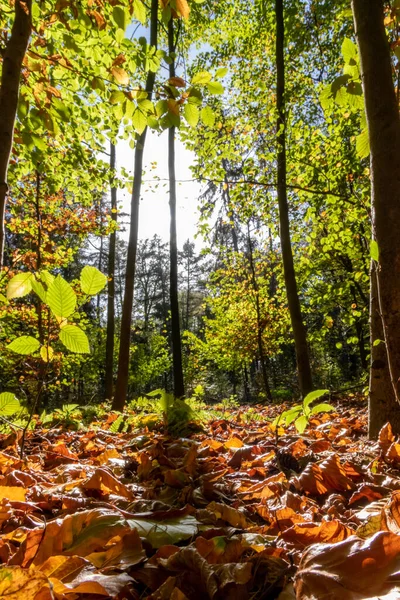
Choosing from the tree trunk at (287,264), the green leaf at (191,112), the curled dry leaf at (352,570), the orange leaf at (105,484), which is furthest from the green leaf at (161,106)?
the tree trunk at (287,264)

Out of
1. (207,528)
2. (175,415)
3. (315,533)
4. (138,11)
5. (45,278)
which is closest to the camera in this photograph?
(315,533)

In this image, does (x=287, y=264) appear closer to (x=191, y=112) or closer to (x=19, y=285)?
(x=191, y=112)

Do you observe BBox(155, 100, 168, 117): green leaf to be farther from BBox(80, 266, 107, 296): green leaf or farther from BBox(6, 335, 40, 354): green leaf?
BBox(6, 335, 40, 354): green leaf

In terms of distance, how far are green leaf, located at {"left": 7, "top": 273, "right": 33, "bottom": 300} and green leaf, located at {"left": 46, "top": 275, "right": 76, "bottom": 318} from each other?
99 millimetres

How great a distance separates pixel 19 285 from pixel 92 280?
25cm

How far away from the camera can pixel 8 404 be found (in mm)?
1528

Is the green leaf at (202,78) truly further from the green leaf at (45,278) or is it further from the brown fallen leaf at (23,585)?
the brown fallen leaf at (23,585)

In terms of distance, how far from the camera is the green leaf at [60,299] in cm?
118

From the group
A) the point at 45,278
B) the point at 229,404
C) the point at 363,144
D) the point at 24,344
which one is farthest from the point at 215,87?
the point at 229,404

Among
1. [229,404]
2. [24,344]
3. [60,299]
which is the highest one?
[60,299]

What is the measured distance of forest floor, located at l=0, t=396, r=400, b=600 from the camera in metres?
0.66

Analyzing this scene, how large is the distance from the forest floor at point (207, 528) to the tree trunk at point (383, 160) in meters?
0.51

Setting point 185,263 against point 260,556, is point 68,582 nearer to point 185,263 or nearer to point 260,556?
point 260,556

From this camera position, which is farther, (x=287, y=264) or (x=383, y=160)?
(x=287, y=264)
